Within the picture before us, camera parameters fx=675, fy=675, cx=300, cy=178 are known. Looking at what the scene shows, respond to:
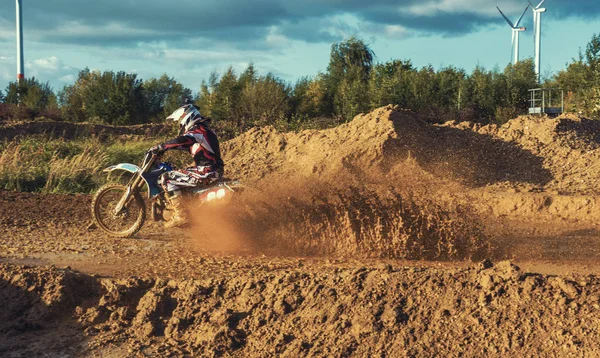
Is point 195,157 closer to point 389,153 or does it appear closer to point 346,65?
point 389,153

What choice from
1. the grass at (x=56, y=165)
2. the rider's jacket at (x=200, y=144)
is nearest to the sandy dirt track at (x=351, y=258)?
the rider's jacket at (x=200, y=144)

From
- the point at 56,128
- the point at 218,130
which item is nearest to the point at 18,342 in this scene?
the point at 218,130

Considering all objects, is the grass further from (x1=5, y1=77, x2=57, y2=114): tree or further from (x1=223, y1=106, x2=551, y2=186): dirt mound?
(x1=5, y1=77, x2=57, y2=114): tree

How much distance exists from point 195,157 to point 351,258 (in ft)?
8.14

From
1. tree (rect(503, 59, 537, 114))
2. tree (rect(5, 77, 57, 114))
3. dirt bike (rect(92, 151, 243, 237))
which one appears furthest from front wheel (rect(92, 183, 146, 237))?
tree (rect(5, 77, 57, 114))

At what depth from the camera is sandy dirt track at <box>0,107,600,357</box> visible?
5148mm

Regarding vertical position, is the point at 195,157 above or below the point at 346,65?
below

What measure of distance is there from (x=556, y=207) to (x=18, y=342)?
945cm

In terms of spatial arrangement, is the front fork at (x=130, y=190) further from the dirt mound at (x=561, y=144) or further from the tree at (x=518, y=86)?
the tree at (x=518, y=86)

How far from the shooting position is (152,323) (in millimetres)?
5754

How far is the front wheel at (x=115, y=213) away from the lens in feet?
31.2

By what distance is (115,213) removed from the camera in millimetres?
9516

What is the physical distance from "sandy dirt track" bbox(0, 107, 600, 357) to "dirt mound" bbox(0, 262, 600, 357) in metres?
0.01

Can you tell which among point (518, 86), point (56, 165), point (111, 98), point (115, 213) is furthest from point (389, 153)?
point (111, 98)
